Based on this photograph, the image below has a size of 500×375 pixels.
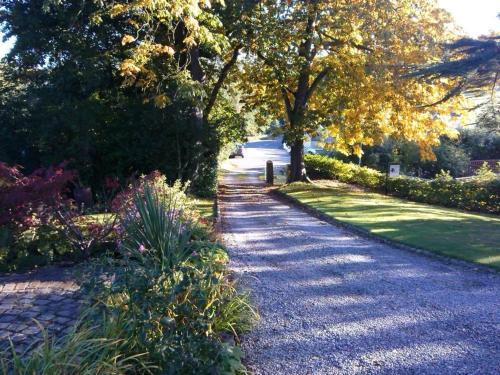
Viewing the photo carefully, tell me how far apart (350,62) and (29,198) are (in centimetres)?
1538

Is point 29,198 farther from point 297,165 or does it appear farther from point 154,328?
point 297,165

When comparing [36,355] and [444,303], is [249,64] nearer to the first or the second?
[444,303]

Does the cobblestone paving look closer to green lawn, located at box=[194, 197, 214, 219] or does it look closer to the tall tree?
green lawn, located at box=[194, 197, 214, 219]

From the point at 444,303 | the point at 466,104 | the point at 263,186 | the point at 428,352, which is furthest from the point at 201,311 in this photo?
the point at 263,186

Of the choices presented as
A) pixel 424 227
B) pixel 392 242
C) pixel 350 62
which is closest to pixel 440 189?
pixel 350 62

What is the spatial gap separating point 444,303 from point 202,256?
130 inches

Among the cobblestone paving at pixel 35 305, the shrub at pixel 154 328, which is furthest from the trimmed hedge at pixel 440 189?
the cobblestone paving at pixel 35 305

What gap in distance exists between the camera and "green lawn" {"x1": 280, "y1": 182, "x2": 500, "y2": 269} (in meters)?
9.23

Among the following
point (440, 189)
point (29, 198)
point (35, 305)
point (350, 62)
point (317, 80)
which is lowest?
point (35, 305)

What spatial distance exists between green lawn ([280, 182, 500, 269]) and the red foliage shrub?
23.3ft

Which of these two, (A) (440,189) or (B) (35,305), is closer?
(B) (35,305)

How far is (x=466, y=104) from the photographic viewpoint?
19.5 m

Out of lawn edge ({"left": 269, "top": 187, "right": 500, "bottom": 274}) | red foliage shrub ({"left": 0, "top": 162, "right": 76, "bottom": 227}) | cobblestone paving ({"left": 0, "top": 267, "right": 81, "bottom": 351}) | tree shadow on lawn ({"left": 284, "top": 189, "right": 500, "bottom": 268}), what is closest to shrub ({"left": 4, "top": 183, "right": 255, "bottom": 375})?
cobblestone paving ({"left": 0, "top": 267, "right": 81, "bottom": 351})

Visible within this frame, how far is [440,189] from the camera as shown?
778 inches
